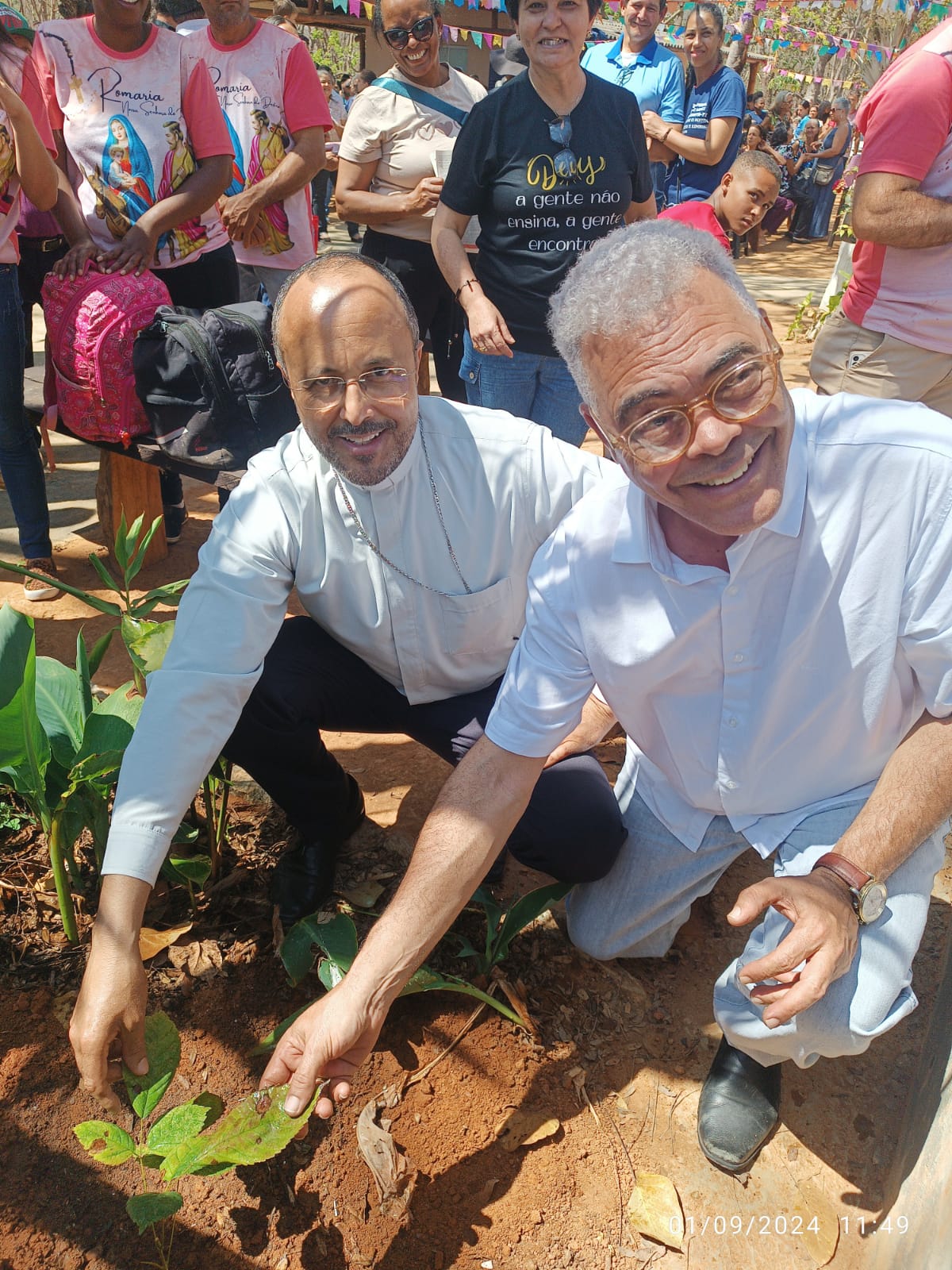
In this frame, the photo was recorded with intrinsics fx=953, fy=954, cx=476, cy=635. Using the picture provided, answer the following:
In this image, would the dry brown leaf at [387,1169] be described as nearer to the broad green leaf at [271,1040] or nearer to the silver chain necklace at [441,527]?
the broad green leaf at [271,1040]

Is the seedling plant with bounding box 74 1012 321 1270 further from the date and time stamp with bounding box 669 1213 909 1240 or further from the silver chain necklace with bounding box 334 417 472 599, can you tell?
the silver chain necklace with bounding box 334 417 472 599

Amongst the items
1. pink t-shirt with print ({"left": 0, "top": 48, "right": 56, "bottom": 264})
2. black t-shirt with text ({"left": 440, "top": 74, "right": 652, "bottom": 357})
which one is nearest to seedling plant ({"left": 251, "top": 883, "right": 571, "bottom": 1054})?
black t-shirt with text ({"left": 440, "top": 74, "right": 652, "bottom": 357})

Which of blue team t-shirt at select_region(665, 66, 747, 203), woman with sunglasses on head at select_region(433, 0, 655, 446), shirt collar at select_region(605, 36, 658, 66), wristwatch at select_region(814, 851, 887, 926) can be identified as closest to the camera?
wristwatch at select_region(814, 851, 887, 926)

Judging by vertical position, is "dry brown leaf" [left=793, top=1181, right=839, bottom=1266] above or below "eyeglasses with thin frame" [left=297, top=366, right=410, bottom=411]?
below

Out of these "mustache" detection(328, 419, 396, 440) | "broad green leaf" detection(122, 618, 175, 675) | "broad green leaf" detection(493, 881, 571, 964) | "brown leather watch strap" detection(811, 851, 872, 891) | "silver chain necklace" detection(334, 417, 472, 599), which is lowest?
"broad green leaf" detection(493, 881, 571, 964)

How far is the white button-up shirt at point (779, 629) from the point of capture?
4.94 feet

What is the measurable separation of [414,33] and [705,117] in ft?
6.09

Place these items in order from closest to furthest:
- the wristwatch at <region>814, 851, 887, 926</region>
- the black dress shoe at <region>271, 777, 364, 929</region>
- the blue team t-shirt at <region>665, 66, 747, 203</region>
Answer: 1. the wristwatch at <region>814, 851, 887, 926</region>
2. the black dress shoe at <region>271, 777, 364, 929</region>
3. the blue team t-shirt at <region>665, 66, 747, 203</region>

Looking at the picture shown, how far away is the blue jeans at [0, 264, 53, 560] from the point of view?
3082 millimetres

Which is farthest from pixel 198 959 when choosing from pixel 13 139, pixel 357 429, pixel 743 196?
pixel 743 196

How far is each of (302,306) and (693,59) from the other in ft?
13.1

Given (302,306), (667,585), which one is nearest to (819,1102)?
(667,585)

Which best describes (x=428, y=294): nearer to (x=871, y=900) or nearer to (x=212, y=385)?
(x=212, y=385)

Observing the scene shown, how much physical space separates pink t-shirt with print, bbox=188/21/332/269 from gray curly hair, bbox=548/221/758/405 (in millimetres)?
2489
